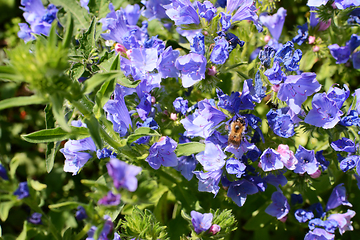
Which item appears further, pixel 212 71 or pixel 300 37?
pixel 300 37

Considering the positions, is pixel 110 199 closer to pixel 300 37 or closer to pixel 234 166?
pixel 234 166

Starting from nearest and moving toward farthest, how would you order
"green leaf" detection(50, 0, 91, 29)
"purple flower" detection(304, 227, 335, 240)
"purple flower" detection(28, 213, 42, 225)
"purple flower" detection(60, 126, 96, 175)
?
"purple flower" detection(28, 213, 42, 225) < "purple flower" detection(60, 126, 96, 175) < "purple flower" detection(304, 227, 335, 240) < "green leaf" detection(50, 0, 91, 29)

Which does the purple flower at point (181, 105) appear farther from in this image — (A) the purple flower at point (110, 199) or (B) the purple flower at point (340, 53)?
(B) the purple flower at point (340, 53)

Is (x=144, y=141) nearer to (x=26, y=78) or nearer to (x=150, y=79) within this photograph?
(x=150, y=79)

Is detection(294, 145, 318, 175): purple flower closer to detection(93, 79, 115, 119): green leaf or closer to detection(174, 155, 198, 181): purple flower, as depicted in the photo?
detection(174, 155, 198, 181): purple flower

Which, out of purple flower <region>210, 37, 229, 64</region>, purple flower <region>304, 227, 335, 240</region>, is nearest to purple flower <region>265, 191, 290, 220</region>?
purple flower <region>304, 227, 335, 240</region>

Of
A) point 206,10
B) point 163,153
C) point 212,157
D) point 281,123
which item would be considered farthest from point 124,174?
point 206,10
